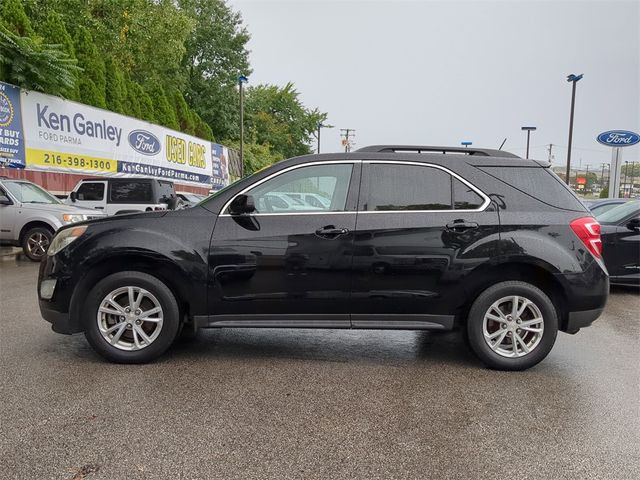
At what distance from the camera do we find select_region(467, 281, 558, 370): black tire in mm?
4174

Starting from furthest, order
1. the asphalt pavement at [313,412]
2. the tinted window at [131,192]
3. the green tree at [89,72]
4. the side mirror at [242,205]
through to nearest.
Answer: the green tree at [89,72]
the tinted window at [131,192]
the side mirror at [242,205]
the asphalt pavement at [313,412]

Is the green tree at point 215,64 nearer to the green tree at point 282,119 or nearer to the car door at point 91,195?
the green tree at point 282,119

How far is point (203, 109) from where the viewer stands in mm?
43406

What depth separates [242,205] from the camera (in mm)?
4168

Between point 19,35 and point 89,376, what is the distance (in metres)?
15.1

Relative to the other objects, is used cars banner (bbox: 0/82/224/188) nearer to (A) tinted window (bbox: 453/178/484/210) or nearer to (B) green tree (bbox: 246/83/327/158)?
(A) tinted window (bbox: 453/178/484/210)

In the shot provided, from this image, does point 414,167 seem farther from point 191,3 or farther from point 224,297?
point 191,3

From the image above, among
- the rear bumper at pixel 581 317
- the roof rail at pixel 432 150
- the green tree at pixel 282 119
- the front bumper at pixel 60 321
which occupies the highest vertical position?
the green tree at pixel 282 119

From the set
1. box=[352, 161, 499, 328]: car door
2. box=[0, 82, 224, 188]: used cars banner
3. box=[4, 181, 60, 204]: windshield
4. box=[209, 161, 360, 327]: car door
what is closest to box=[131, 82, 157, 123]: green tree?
box=[0, 82, 224, 188]: used cars banner

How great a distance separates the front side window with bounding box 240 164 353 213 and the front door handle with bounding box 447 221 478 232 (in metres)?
0.89

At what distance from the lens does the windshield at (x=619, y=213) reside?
25.6 feet

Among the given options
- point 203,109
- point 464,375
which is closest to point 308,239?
point 464,375

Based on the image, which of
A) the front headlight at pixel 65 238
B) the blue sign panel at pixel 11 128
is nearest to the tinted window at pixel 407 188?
the front headlight at pixel 65 238

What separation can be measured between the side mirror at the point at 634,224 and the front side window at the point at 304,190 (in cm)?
542
